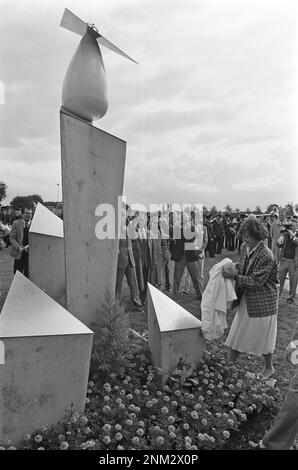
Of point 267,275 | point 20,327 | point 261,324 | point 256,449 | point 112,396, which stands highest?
point 267,275

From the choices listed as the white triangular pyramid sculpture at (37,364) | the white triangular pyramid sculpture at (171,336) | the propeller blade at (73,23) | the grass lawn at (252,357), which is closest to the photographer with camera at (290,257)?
the grass lawn at (252,357)

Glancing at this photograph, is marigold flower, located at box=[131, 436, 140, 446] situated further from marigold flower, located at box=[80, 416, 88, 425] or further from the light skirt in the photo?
the light skirt

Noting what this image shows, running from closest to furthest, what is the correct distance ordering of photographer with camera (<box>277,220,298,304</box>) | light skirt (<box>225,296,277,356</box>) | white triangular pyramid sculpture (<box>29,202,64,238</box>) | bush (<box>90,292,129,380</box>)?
bush (<box>90,292,129,380</box>) → light skirt (<box>225,296,277,356</box>) → white triangular pyramid sculpture (<box>29,202,64,238</box>) → photographer with camera (<box>277,220,298,304</box>)

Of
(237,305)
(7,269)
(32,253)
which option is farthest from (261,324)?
(7,269)

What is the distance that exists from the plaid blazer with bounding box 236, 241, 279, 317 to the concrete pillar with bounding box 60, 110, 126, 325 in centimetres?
147

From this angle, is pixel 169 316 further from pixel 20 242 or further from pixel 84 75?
pixel 20 242

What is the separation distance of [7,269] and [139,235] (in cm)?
584

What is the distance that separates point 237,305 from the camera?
4.28 m

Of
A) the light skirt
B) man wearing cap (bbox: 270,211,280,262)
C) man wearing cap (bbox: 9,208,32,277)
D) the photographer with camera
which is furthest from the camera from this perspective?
man wearing cap (bbox: 270,211,280,262)

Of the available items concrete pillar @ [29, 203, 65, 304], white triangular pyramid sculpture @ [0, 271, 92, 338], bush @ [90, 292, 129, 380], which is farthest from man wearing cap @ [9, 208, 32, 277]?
white triangular pyramid sculpture @ [0, 271, 92, 338]

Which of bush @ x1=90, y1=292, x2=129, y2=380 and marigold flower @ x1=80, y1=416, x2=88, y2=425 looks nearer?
marigold flower @ x1=80, y1=416, x2=88, y2=425

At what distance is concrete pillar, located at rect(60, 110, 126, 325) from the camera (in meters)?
3.83
